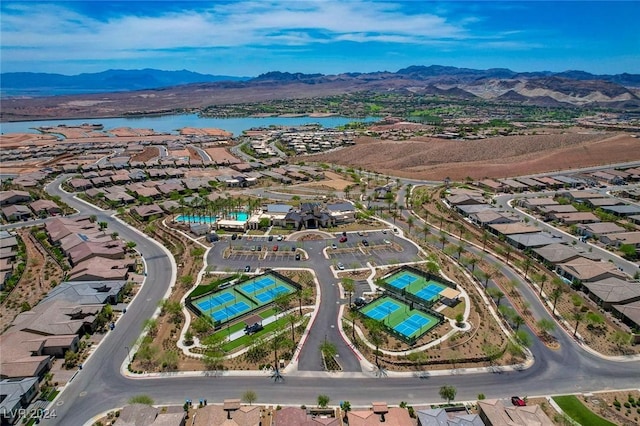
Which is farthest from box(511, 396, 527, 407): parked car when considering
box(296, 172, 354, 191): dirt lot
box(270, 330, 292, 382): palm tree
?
box(296, 172, 354, 191): dirt lot

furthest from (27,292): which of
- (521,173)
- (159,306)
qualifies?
(521,173)

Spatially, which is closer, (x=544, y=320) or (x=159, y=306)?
(x=544, y=320)

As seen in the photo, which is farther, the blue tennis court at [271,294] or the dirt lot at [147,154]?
the dirt lot at [147,154]

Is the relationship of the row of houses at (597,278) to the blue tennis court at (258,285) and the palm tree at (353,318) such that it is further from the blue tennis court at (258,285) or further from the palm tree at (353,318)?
the blue tennis court at (258,285)

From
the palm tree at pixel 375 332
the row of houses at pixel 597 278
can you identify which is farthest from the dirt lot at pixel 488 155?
the palm tree at pixel 375 332

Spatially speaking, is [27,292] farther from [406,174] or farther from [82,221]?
[406,174]

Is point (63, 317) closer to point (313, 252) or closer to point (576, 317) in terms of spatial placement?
point (313, 252)
